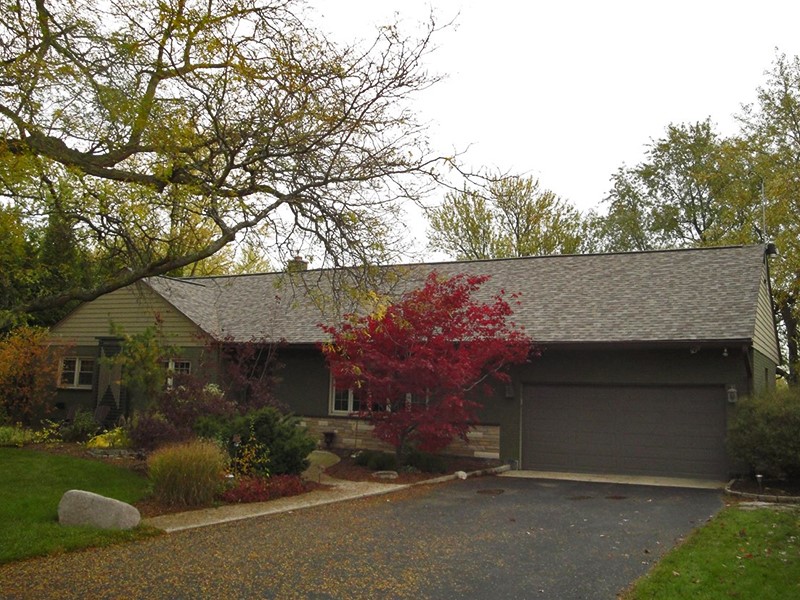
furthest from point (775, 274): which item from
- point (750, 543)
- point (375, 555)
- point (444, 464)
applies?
point (375, 555)

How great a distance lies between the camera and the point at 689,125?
38031 millimetres

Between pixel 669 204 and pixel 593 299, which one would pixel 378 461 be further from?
pixel 669 204

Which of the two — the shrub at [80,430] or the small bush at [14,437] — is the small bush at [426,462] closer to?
the shrub at [80,430]

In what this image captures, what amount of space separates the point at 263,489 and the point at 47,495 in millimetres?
3168

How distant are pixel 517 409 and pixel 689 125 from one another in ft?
91.0

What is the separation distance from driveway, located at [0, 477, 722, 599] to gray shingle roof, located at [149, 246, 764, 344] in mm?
4196

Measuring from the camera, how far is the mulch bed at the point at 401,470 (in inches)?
564

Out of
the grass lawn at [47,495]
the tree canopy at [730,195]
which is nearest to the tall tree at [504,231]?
the tree canopy at [730,195]

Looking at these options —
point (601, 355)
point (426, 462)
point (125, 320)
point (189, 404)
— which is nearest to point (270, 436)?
point (189, 404)

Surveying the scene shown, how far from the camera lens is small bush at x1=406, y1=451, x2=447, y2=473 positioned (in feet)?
49.7

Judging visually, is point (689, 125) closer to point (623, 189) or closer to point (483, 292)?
point (623, 189)

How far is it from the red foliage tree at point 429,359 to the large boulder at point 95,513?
17.9 feet

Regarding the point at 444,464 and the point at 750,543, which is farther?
the point at 444,464

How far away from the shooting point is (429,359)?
548 inches
